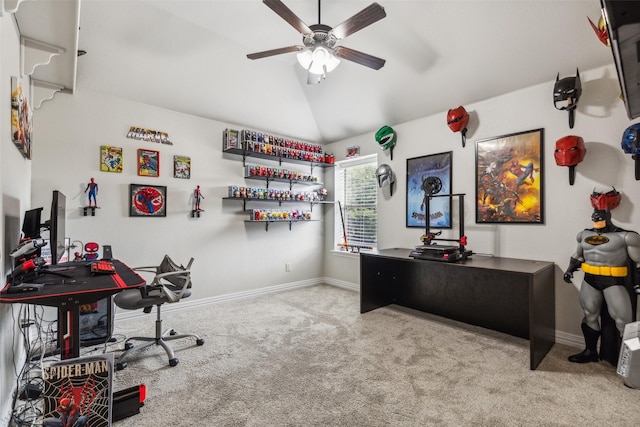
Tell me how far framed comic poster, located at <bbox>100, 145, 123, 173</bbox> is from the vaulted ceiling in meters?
0.51

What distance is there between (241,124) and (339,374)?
3393 mm

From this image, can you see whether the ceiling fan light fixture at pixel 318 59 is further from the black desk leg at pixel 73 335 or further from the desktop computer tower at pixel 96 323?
the desktop computer tower at pixel 96 323

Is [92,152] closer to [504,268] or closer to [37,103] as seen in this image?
[37,103]

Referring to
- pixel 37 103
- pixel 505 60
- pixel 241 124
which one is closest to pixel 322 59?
pixel 505 60

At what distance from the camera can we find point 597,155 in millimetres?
2531

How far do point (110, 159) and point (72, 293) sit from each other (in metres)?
2.24

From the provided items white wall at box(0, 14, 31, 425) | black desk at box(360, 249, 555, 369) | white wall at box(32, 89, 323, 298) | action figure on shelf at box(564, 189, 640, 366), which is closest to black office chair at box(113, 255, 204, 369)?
white wall at box(0, 14, 31, 425)

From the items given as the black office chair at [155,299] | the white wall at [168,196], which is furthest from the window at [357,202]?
the black office chair at [155,299]

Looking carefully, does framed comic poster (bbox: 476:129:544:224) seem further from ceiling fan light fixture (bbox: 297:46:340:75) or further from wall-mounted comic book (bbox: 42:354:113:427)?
wall-mounted comic book (bbox: 42:354:113:427)

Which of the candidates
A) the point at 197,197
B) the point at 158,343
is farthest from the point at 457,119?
the point at 158,343

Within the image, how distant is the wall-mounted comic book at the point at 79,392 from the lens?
1.47 m

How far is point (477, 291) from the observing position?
3.18 meters

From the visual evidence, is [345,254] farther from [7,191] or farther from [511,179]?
[7,191]

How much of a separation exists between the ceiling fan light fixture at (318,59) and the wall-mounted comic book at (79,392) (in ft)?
8.13
